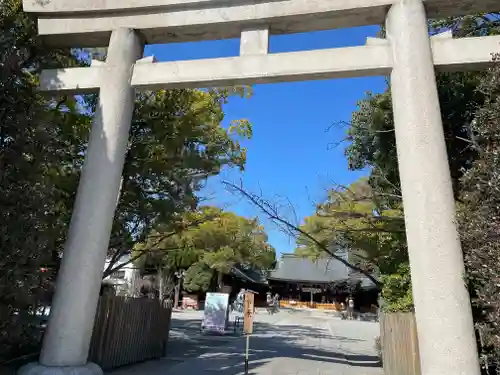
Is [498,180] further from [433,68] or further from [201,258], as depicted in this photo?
[201,258]

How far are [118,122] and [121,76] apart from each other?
778mm

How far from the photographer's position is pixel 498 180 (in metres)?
4.13

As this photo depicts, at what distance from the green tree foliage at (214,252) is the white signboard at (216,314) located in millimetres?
5326

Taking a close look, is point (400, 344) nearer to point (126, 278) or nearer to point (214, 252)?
point (214, 252)

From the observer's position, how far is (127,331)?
26.8 feet

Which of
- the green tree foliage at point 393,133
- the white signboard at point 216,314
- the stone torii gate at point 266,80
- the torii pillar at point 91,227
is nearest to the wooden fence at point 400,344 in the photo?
the green tree foliage at point 393,133

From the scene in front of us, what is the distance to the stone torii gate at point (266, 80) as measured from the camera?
4586 millimetres

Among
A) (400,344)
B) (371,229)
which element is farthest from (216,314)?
(400,344)

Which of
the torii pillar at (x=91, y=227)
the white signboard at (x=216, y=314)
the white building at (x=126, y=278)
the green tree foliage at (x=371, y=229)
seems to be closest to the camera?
the torii pillar at (x=91, y=227)

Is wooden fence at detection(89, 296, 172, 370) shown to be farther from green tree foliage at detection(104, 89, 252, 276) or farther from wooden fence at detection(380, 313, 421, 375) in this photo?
wooden fence at detection(380, 313, 421, 375)

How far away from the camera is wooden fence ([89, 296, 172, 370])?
23.9 feet

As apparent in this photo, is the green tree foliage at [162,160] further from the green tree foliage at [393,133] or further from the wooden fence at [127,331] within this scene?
the green tree foliage at [393,133]

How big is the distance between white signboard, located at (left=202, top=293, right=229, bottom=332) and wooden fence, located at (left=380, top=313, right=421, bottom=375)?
8.87 m

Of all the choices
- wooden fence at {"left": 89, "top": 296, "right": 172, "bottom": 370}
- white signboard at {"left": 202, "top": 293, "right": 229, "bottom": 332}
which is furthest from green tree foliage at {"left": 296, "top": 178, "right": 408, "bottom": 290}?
white signboard at {"left": 202, "top": 293, "right": 229, "bottom": 332}
